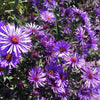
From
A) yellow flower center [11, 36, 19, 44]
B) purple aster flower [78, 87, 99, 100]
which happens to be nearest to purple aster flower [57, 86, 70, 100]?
purple aster flower [78, 87, 99, 100]

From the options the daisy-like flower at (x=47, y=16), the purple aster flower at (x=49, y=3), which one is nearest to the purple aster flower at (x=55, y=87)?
the daisy-like flower at (x=47, y=16)

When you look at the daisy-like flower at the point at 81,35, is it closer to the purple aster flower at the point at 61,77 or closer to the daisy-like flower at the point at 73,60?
the daisy-like flower at the point at 73,60

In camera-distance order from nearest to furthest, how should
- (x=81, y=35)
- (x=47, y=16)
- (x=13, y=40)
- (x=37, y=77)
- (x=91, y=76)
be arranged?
(x=13, y=40), (x=37, y=77), (x=91, y=76), (x=81, y=35), (x=47, y=16)

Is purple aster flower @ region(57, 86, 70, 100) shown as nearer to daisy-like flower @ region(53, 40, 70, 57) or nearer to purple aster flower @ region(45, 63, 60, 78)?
purple aster flower @ region(45, 63, 60, 78)

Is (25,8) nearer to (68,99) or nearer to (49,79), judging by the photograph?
(49,79)

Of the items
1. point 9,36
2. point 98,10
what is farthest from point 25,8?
point 9,36

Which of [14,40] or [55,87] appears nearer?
[14,40]

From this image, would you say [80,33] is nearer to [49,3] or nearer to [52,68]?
[52,68]

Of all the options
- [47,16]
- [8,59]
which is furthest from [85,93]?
[47,16]
